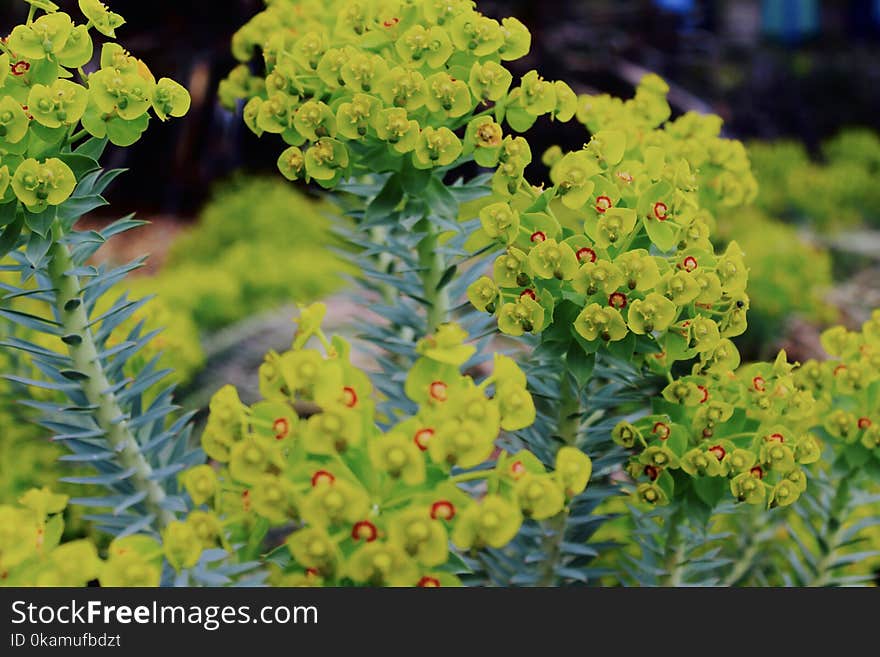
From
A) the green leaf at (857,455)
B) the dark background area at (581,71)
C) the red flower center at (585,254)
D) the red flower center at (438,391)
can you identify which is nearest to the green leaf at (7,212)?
the red flower center at (438,391)

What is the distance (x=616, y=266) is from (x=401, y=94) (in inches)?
12.4

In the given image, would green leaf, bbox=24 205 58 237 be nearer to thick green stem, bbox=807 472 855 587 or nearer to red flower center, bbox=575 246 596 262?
red flower center, bbox=575 246 596 262

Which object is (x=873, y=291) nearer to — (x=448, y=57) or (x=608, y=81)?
(x=608, y=81)

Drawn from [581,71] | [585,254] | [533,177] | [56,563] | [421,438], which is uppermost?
[581,71]

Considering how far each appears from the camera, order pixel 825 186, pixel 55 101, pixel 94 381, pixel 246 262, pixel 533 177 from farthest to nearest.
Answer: pixel 825 186 → pixel 246 262 → pixel 533 177 → pixel 94 381 → pixel 55 101

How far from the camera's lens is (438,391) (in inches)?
29.9

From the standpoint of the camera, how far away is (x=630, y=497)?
1.15 metres

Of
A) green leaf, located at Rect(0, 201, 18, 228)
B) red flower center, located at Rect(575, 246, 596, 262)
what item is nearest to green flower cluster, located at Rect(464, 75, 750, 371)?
red flower center, located at Rect(575, 246, 596, 262)

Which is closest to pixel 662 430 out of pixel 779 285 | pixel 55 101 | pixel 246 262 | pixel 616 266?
pixel 616 266

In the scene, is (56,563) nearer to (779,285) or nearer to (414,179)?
(414,179)

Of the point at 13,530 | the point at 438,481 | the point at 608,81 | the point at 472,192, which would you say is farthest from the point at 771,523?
the point at 608,81

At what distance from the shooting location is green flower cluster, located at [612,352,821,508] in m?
0.93

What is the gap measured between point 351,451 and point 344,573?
4.5 inches

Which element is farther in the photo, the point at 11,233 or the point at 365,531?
the point at 11,233
